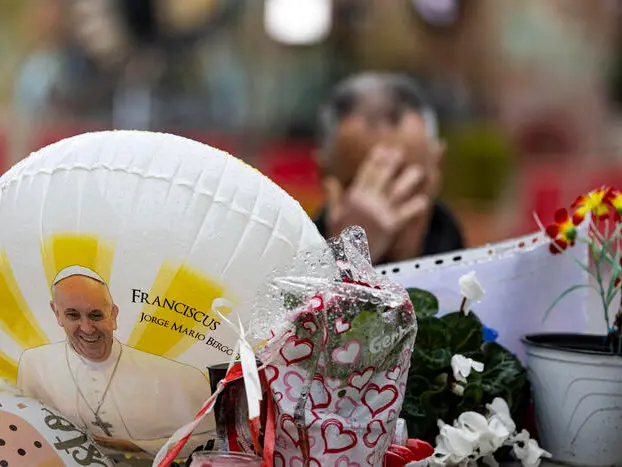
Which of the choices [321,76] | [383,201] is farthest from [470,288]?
[321,76]

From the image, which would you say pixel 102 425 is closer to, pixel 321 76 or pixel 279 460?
pixel 279 460

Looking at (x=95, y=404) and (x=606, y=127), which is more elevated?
(x=606, y=127)

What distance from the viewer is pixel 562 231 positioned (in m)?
1.29

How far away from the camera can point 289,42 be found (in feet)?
20.7

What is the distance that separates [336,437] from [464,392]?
1.07 feet

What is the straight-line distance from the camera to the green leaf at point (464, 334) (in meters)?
1.19

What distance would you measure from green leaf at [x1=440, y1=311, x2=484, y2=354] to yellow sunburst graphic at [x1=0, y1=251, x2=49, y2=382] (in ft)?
1.75

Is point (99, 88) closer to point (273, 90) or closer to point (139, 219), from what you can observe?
point (273, 90)

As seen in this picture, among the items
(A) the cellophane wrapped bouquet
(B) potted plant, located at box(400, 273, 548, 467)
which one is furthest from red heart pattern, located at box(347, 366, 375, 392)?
Answer: (B) potted plant, located at box(400, 273, 548, 467)

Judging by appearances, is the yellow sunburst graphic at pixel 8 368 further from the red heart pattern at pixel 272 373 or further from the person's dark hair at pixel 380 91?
the person's dark hair at pixel 380 91

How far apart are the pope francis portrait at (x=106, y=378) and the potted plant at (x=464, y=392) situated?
302 millimetres

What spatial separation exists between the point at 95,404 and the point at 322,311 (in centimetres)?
32

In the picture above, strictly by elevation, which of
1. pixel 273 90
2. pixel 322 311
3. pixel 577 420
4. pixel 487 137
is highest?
pixel 273 90

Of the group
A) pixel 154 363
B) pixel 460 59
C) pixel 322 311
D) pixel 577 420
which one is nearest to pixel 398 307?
pixel 322 311
